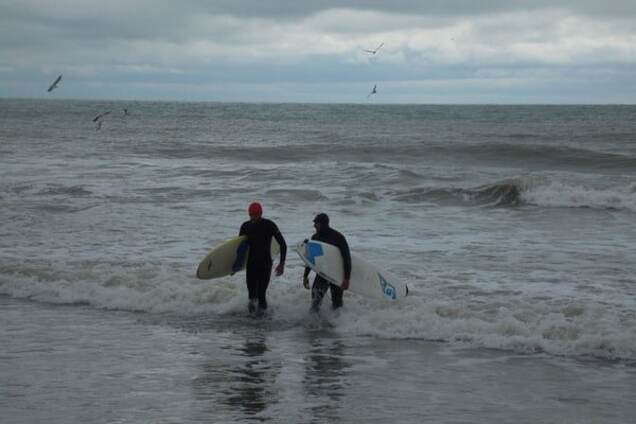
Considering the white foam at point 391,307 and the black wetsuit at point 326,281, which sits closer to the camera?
the white foam at point 391,307

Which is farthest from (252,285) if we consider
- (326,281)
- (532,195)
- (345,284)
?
(532,195)

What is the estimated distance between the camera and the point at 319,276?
10.6 m

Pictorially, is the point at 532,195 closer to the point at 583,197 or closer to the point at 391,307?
the point at 583,197

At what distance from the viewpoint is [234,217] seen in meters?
19.5

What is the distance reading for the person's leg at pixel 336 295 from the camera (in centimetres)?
1070

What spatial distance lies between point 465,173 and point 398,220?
11527 millimetres

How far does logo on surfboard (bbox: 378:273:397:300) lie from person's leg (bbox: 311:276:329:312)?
0.70 m

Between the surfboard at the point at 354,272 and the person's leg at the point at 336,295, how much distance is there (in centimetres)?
16

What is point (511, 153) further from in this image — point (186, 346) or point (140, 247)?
point (186, 346)

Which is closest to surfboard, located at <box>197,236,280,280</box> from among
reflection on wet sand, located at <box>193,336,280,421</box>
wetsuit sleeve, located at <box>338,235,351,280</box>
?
wetsuit sleeve, located at <box>338,235,351,280</box>

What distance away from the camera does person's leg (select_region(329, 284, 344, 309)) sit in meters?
10.7

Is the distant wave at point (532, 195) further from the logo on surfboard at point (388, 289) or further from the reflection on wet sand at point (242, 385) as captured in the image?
the reflection on wet sand at point (242, 385)

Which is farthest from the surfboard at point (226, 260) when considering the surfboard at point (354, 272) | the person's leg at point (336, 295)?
the person's leg at point (336, 295)

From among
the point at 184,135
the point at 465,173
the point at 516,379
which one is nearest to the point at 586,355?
the point at 516,379
